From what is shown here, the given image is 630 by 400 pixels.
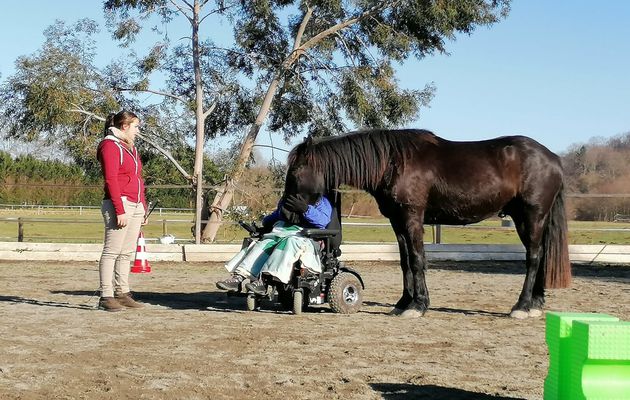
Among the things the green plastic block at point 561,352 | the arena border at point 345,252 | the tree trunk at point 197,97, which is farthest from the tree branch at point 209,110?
the green plastic block at point 561,352

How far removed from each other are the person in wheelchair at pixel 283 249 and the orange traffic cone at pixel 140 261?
13.8ft

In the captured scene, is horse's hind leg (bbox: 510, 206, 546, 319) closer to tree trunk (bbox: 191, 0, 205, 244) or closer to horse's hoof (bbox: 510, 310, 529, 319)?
horse's hoof (bbox: 510, 310, 529, 319)

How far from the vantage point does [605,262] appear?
15031 mm

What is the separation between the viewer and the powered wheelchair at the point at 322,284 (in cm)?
721

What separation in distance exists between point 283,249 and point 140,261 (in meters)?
4.86

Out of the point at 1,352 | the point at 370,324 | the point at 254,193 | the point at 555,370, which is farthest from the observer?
the point at 254,193

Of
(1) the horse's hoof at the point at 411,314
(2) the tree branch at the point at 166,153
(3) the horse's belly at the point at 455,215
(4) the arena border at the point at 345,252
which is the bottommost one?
(1) the horse's hoof at the point at 411,314

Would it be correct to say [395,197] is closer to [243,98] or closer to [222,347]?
[222,347]

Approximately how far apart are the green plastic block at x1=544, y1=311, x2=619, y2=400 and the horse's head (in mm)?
3906

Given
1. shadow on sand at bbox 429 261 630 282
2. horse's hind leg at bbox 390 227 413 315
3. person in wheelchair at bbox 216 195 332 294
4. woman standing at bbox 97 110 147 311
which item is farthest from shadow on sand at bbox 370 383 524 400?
shadow on sand at bbox 429 261 630 282

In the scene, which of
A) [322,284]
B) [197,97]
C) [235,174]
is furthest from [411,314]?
[197,97]

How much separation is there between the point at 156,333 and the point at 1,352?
1213mm

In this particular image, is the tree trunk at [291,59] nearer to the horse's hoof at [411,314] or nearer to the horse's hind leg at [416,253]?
the horse's hind leg at [416,253]

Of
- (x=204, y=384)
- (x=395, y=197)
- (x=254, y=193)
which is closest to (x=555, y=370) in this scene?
(x=204, y=384)
